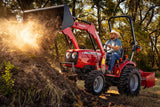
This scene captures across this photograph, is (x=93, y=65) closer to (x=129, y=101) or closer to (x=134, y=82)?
(x=129, y=101)

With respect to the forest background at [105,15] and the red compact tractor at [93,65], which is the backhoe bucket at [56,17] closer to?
the red compact tractor at [93,65]

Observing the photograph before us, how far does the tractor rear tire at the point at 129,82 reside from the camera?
6049mm

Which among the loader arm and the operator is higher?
the loader arm

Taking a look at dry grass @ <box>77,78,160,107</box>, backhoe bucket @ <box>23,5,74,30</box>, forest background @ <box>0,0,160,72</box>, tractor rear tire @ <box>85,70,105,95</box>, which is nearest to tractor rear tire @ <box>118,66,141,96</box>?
dry grass @ <box>77,78,160,107</box>

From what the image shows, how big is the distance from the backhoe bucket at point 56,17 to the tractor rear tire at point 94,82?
1545 millimetres

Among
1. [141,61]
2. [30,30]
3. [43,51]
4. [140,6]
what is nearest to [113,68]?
[43,51]

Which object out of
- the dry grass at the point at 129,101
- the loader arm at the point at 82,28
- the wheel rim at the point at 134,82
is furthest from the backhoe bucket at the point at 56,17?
the wheel rim at the point at 134,82

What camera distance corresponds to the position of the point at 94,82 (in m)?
5.41

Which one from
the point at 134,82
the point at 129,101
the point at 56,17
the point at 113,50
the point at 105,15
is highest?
the point at 105,15

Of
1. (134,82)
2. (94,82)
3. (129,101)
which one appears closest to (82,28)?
(94,82)

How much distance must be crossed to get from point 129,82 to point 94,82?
1.43 metres

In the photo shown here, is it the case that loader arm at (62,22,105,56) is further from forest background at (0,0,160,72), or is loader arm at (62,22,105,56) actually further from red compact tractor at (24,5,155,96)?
forest background at (0,0,160,72)

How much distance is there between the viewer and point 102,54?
615 centimetres

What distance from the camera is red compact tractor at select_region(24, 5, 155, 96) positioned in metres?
5.23
